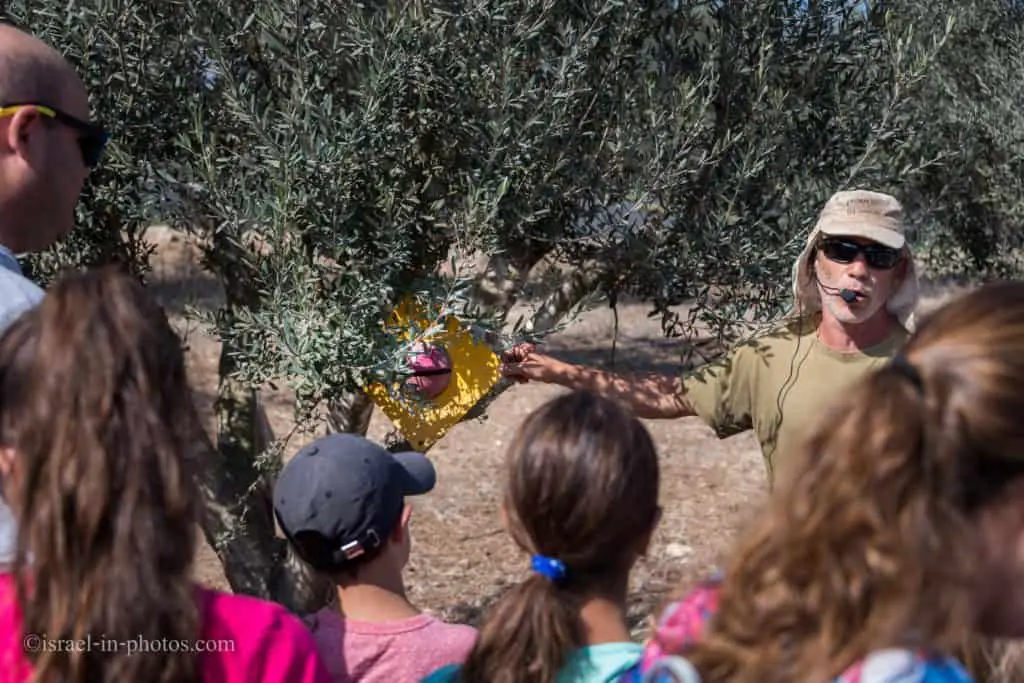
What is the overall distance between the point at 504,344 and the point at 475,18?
0.99 m

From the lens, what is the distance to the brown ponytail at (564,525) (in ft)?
7.34

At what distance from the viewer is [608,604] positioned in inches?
92.3

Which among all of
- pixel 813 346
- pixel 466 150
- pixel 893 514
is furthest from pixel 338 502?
pixel 813 346

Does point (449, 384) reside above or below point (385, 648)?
above

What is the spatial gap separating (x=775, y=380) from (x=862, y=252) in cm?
47

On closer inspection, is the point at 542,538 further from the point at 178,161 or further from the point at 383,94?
the point at 178,161

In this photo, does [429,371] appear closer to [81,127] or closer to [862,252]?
[81,127]

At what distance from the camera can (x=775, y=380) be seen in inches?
148

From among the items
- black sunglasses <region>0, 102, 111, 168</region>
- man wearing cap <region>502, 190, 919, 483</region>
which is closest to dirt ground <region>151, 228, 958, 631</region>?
man wearing cap <region>502, 190, 919, 483</region>

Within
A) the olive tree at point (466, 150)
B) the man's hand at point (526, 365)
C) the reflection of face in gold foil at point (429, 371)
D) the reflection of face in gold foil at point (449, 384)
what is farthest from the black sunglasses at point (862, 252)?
the reflection of face in gold foil at point (429, 371)

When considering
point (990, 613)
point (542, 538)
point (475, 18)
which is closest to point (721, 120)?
point (475, 18)

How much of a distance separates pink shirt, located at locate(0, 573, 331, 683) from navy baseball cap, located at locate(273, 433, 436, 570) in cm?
52

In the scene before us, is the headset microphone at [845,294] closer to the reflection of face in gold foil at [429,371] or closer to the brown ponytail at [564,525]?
the reflection of face in gold foil at [429,371]

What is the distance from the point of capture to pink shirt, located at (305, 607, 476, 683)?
8.39ft
